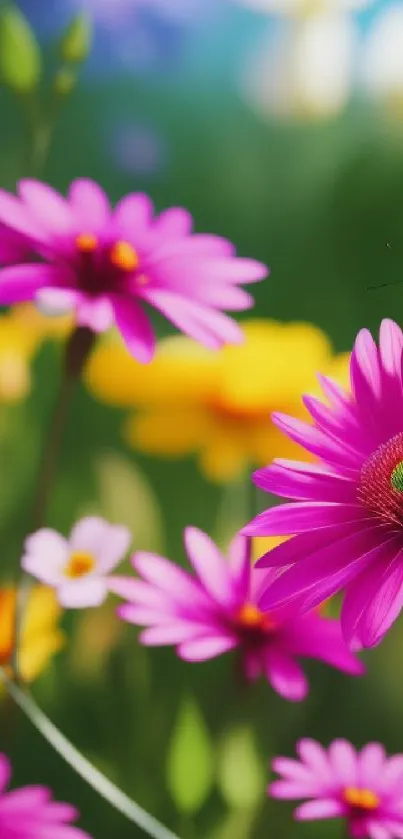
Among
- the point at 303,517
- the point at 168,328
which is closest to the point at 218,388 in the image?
the point at 168,328

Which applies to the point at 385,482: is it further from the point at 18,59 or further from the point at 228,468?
the point at 18,59

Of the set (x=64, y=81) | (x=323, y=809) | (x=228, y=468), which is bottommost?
(x=323, y=809)

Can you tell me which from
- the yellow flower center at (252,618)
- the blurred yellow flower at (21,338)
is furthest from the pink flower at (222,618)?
the blurred yellow flower at (21,338)

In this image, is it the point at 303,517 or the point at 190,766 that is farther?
the point at 190,766

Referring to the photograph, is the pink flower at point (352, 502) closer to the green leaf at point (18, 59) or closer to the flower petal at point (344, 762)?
the flower petal at point (344, 762)

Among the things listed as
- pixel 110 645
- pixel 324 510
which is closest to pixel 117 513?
pixel 110 645

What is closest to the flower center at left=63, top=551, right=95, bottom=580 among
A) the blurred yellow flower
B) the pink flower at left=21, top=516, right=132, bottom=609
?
the pink flower at left=21, top=516, right=132, bottom=609

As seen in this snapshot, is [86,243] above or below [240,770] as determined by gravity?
above
